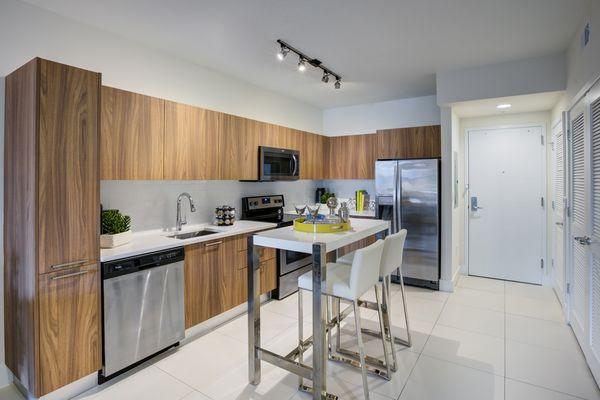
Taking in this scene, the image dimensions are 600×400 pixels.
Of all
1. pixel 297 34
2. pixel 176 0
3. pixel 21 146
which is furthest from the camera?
pixel 297 34

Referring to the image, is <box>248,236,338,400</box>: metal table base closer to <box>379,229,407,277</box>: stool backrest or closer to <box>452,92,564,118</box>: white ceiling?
<box>379,229,407,277</box>: stool backrest

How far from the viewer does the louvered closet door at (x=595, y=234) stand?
2115mm

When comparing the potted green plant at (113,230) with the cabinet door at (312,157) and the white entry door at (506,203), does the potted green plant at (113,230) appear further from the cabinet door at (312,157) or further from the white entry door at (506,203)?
the white entry door at (506,203)

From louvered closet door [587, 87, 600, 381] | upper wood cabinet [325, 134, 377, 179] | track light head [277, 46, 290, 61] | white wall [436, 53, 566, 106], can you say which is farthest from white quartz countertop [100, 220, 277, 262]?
louvered closet door [587, 87, 600, 381]

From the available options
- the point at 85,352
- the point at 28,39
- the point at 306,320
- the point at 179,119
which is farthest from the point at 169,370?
the point at 28,39

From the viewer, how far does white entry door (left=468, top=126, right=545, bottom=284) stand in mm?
4207

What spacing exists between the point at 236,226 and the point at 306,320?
121 cm

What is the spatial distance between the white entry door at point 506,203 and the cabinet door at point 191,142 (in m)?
3.53

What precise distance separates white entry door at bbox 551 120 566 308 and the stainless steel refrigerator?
1.22 m

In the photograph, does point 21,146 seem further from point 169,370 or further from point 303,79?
point 303,79

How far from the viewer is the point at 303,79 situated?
3871 mm

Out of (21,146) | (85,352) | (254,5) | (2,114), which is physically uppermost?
(254,5)

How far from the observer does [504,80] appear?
3377mm

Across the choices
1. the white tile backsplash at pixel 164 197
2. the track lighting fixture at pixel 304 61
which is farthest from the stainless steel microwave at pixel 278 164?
the track lighting fixture at pixel 304 61
